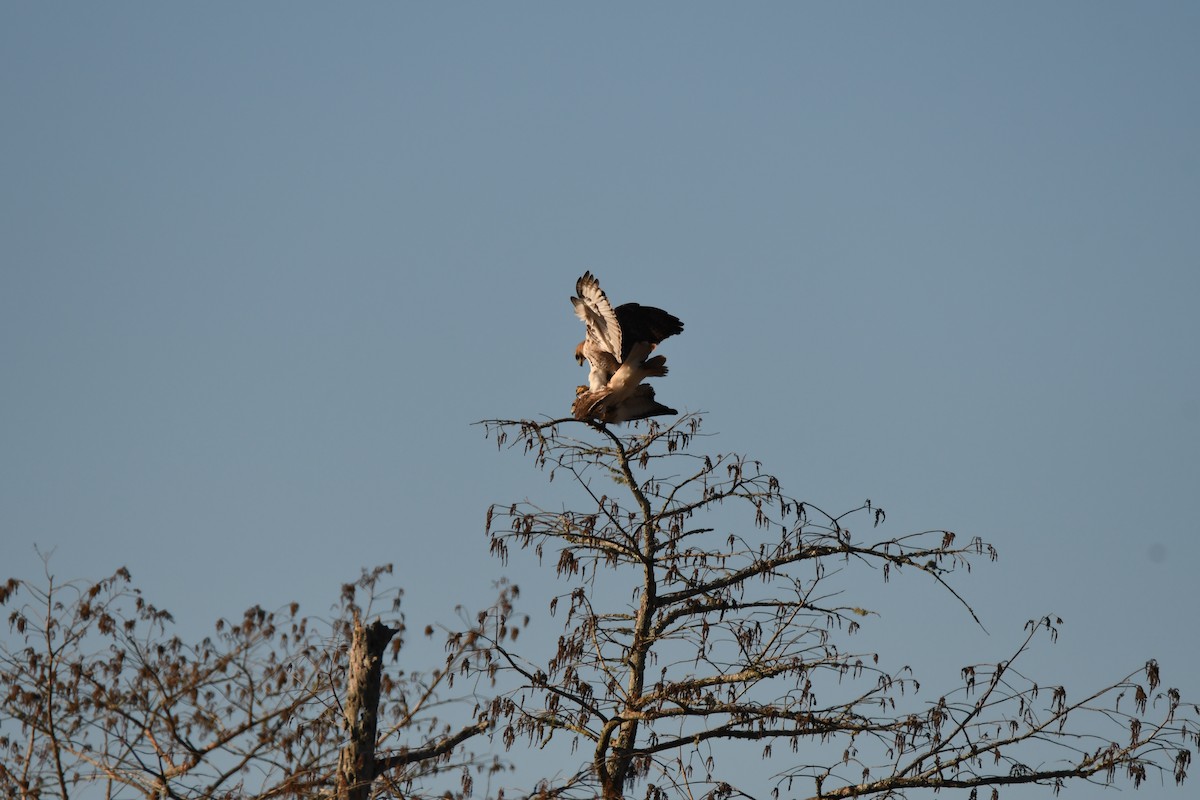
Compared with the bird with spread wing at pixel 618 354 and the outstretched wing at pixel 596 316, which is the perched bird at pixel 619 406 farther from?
the outstretched wing at pixel 596 316

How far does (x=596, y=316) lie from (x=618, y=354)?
0.42 metres

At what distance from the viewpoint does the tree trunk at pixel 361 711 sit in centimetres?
928

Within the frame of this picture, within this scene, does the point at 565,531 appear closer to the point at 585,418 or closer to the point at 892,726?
the point at 585,418

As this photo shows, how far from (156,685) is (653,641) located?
4.71 m

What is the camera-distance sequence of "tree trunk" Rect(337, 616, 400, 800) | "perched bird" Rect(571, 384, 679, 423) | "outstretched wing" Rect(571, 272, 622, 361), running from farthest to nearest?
"outstretched wing" Rect(571, 272, 622, 361)
"perched bird" Rect(571, 384, 679, 423)
"tree trunk" Rect(337, 616, 400, 800)

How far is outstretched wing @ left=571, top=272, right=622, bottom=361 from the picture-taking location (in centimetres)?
1015

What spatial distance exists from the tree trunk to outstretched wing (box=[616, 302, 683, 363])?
2.55 metres

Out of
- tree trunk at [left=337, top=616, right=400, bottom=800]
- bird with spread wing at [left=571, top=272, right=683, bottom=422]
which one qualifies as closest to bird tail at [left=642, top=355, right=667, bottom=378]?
bird with spread wing at [left=571, top=272, right=683, bottom=422]

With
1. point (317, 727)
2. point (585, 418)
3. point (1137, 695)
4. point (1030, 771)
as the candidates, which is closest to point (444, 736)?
point (317, 727)

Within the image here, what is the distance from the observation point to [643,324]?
1016 centimetres

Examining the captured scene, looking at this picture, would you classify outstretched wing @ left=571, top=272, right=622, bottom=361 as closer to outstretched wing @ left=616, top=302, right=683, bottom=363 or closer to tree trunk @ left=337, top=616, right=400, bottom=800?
outstretched wing @ left=616, top=302, right=683, bottom=363

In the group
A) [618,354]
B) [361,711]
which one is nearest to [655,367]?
[618,354]

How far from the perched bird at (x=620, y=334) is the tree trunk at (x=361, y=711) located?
7.38 ft

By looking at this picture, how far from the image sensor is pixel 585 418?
978 centimetres
